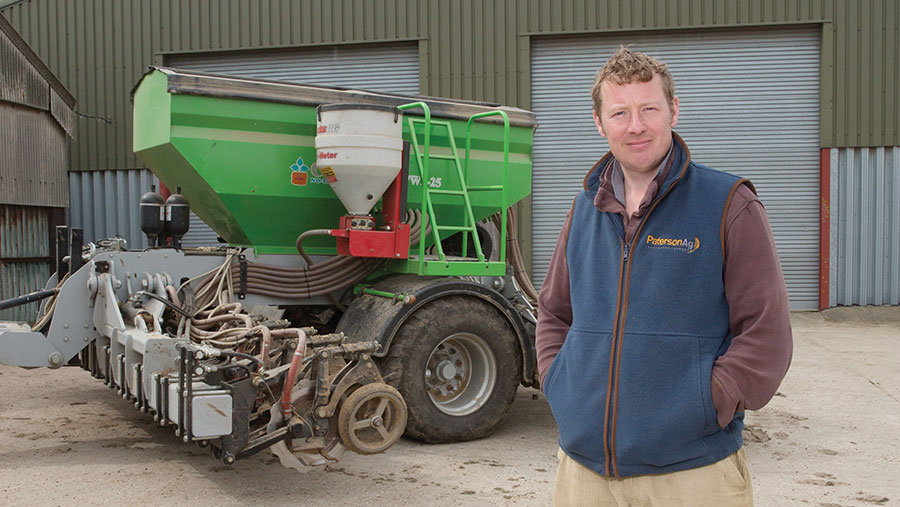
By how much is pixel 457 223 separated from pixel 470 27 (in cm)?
805

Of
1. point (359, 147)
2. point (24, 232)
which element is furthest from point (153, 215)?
point (24, 232)

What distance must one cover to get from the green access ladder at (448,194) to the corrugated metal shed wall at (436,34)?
7.90 metres

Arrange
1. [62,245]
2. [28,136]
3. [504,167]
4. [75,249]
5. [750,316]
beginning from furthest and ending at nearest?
[28,136], [62,245], [504,167], [75,249], [750,316]

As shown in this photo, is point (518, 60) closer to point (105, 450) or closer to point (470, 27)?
point (470, 27)

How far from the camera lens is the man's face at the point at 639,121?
7.80ft

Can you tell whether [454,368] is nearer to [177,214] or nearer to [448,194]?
[448,194]

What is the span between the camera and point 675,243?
2.31 meters

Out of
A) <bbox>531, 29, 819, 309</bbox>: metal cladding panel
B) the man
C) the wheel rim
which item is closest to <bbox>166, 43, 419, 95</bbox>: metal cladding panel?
<bbox>531, 29, 819, 309</bbox>: metal cladding panel

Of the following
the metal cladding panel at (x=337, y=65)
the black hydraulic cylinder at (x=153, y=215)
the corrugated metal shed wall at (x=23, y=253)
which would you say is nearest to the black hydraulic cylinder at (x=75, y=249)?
the black hydraulic cylinder at (x=153, y=215)

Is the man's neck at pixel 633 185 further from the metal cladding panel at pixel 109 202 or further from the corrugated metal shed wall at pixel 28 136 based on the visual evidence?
the metal cladding panel at pixel 109 202

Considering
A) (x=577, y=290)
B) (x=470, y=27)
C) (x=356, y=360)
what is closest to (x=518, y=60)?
(x=470, y=27)

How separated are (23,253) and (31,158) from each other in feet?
4.13

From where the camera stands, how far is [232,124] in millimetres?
5957

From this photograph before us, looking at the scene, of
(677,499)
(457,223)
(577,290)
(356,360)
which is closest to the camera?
(677,499)
